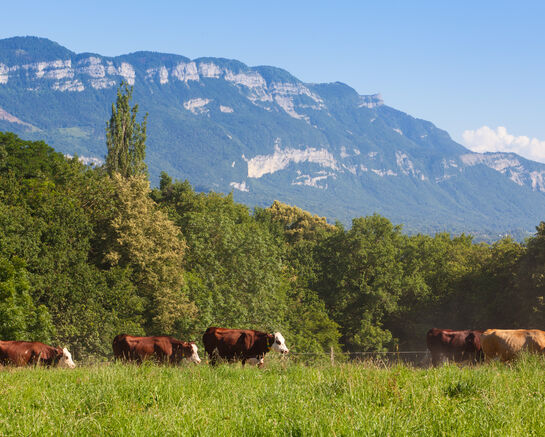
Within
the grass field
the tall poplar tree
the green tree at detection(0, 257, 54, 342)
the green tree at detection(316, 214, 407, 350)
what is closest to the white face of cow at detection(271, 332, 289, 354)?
the grass field

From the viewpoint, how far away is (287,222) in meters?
92.7

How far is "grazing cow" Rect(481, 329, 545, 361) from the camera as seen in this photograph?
16109 mm

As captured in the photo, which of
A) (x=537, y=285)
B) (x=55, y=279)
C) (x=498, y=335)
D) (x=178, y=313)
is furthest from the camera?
(x=537, y=285)

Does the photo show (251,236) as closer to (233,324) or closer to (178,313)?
(233,324)

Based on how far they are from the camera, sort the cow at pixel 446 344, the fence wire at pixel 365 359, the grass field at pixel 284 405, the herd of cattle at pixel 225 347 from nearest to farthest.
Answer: the grass field at pixel 284 405 < the fence wire at pixel 365 359 < the herd of cattle at pixel 225 347 < the cow at pixel 446 344

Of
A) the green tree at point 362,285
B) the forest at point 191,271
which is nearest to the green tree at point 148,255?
the forest at point 191,271

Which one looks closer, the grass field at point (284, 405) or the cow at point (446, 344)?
the grass field at point (284, 405)

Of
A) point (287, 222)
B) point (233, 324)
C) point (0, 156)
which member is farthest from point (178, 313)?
point (287, 222)

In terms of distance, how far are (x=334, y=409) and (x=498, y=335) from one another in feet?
40.7

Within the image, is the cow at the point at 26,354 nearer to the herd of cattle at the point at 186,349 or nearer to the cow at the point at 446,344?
the herd of cattle at the point at 186,349

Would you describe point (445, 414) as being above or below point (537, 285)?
above

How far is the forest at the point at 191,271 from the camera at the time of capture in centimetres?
3066

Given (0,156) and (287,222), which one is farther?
(287,222)

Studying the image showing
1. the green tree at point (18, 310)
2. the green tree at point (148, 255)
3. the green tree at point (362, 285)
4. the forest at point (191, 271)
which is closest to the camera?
the green tree at point (18, 310)
